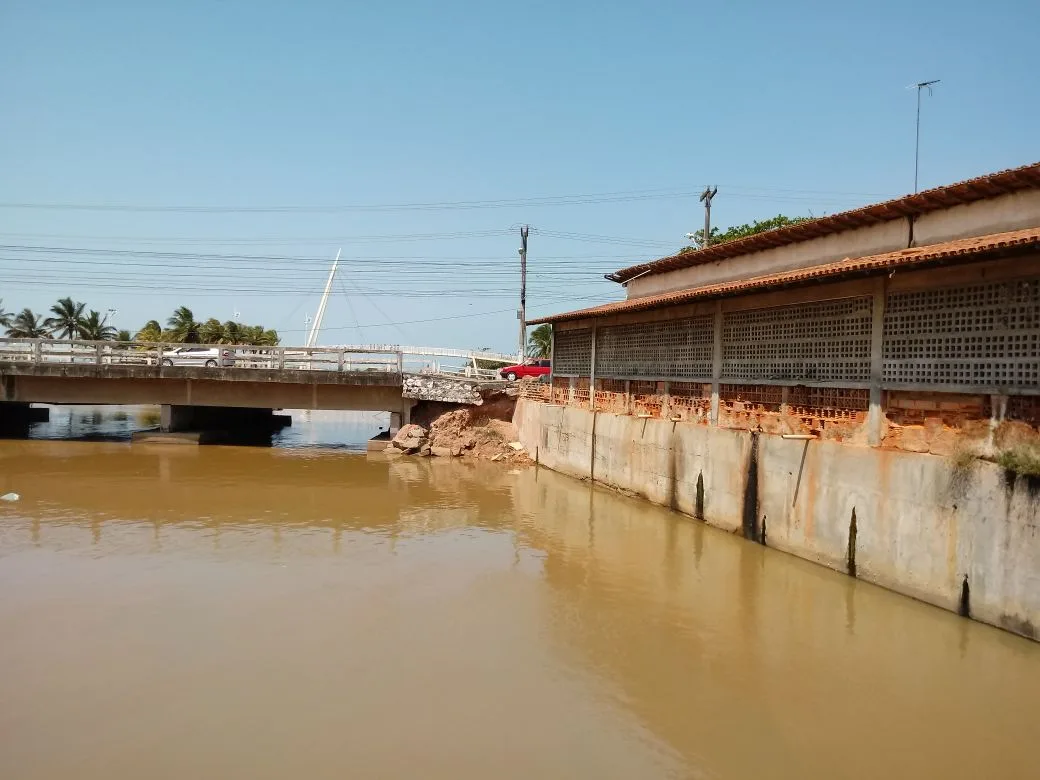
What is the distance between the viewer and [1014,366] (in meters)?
7.94

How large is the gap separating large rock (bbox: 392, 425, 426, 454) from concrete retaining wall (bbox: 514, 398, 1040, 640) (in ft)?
33.4

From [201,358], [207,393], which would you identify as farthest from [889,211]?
[201,358]

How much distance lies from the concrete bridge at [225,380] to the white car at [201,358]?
0.06m

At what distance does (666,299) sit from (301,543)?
27.2ft

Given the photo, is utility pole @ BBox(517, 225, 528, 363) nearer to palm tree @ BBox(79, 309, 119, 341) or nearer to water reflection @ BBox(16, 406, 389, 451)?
water reflection @ BBox(16, 406, 389, 451)

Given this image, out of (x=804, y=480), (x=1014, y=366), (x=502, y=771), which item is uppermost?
(x=1014, y=366)

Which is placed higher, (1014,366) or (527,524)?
(1014,366)

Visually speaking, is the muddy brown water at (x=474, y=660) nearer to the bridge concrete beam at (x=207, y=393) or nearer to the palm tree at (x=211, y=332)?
the bridge concrete beam at (x=207, y=393)

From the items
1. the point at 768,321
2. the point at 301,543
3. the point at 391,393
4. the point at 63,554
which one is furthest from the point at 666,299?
the point at 391,393

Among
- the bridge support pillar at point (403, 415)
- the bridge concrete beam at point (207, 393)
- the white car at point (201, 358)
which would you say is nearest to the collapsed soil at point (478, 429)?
the bridge support pillar at point (403, 415)

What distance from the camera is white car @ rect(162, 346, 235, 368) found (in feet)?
83.5

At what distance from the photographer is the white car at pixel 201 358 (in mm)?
25438

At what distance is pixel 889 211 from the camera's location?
1149 centimetres

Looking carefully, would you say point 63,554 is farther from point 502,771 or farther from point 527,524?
point 502,771
